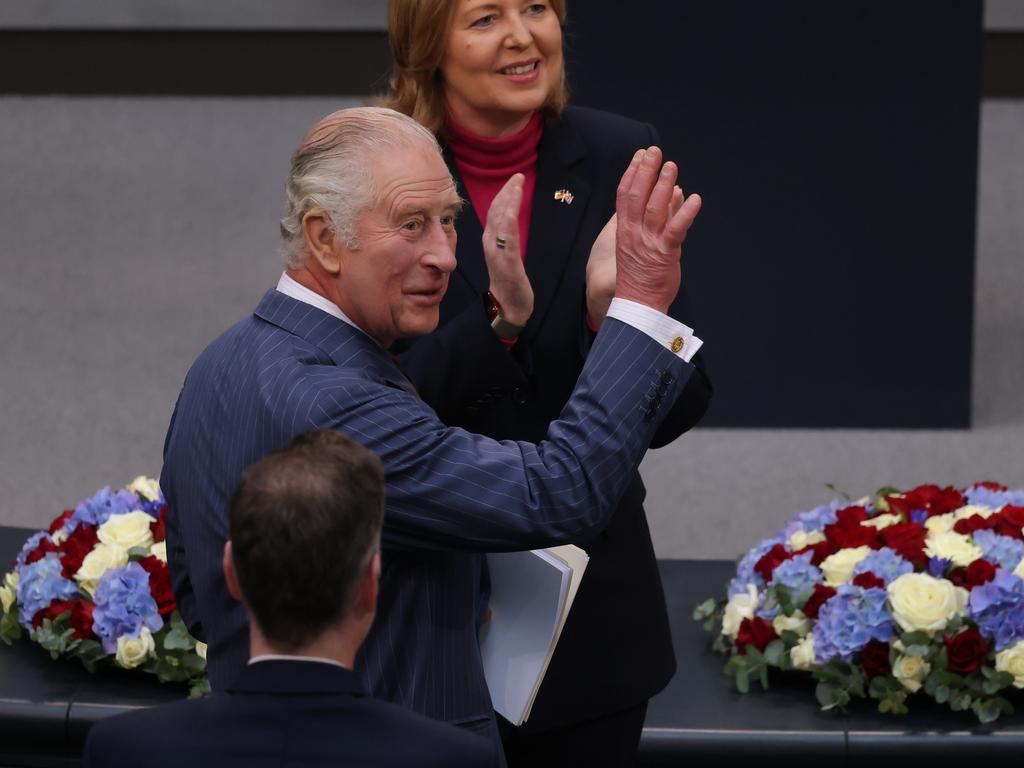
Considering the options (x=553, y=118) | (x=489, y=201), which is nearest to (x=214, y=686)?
(x=489, y=201)

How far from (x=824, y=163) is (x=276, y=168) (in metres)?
3.32

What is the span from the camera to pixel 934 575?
2.80m

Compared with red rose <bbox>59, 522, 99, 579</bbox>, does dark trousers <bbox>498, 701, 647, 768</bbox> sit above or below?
above

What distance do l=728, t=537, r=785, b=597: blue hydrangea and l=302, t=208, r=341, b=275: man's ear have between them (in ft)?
4.93

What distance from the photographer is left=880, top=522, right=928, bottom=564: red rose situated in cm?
284

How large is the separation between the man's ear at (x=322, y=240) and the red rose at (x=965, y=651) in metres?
1.39

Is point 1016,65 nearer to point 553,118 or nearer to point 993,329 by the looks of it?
point 993,329

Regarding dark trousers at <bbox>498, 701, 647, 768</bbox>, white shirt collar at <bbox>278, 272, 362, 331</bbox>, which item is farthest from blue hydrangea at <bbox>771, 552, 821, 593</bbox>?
white shirt collar at <bbox>278, 272, 362, 331</bbox>

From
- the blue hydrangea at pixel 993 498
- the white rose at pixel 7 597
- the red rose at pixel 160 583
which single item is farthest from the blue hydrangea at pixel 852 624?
the white rose at pixel 7 597

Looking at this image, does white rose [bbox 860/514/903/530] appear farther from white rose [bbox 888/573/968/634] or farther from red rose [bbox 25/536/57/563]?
red rose [bbox 25/536/57/563]

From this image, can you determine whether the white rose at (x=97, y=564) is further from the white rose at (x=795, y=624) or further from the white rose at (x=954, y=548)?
the white rose at (x=954, y=548)

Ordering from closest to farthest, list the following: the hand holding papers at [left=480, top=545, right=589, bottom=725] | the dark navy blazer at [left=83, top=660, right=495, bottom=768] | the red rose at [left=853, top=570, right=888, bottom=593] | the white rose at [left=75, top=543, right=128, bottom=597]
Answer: the dark navy blazer at [left=83, top=660, right=495, bottom=768]
the hand holding papers at [left=480, top=545, right=589, bottom=725]
the red rose at [left=853, top=570, right=888, bottom=593]
the white rose at [left=75, top=543, right=128, bottom=597]

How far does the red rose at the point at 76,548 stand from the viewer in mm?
3014

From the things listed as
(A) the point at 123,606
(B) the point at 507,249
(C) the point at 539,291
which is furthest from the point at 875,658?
(A) the point at 123,606
